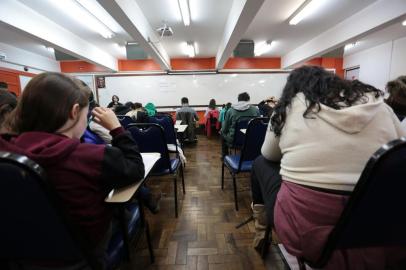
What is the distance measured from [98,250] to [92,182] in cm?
26

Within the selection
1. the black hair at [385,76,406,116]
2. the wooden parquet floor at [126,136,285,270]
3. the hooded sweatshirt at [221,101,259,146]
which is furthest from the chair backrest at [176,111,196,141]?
the black hair at [385,76,406,116]

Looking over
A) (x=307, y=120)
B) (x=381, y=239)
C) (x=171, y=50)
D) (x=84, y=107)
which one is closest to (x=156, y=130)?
(x=84, y=107)

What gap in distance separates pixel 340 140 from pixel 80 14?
3790 millimetres

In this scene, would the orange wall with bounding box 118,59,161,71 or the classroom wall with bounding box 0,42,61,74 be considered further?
the orange wall with bounding box 118,59,161,71

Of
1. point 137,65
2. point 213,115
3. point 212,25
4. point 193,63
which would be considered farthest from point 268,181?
point 137,65

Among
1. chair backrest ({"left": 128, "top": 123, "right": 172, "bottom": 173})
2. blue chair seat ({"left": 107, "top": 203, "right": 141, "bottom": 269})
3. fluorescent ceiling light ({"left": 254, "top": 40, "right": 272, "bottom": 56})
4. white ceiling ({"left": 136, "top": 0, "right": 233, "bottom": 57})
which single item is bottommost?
blue chair seat ({"left": 107, "top": 203, "right": 141, "bottom": 269})

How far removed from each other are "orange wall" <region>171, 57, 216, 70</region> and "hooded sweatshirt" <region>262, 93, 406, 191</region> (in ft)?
20.2

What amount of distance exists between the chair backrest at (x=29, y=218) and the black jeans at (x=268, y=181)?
780 mm

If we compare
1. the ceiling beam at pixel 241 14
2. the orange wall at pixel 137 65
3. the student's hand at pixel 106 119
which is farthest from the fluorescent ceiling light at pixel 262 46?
the student's hand at pixel 106 119

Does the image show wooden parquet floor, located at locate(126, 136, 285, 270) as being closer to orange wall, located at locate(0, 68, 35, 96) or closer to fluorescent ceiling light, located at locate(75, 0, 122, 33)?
fluorescent ceiling light, located at locate(75, 0, 122, 33)

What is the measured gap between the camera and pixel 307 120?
0.73 metres

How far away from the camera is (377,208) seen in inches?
23.0

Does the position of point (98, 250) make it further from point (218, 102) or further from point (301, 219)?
point (218, 102)

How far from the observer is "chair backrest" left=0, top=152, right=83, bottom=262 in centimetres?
49
